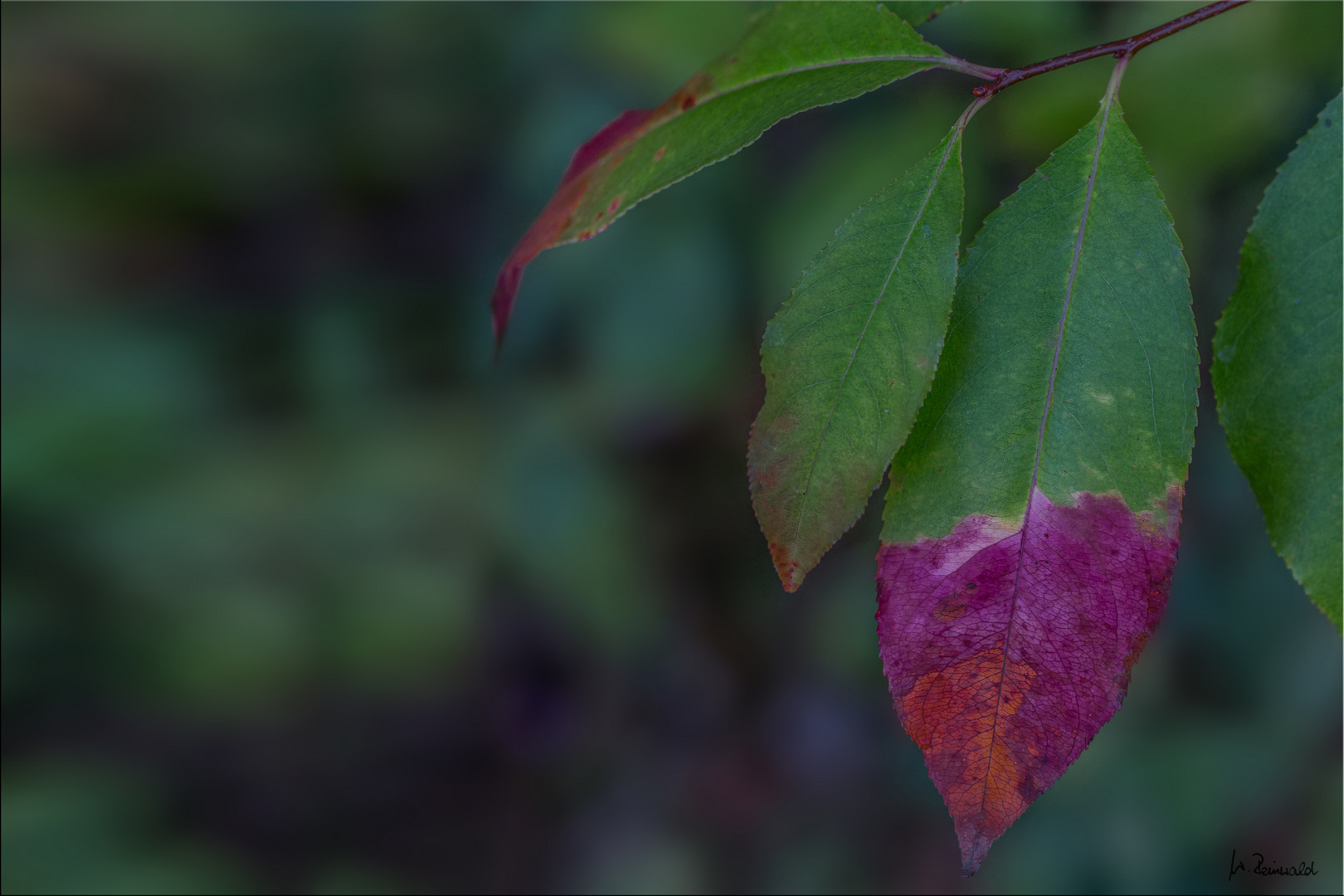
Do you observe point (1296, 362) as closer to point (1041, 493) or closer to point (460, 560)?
point (1041, 493)

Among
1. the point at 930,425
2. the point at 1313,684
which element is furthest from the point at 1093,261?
the point at 1313,684

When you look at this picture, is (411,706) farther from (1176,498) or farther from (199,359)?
(1176,498)

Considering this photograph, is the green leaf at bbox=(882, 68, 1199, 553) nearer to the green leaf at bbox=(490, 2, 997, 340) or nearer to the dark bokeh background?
the green leaf at bbox=(490, 2, 997, 340)

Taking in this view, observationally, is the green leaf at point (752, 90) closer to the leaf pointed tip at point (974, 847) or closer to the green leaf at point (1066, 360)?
the green leaf at point (1066, 360)
